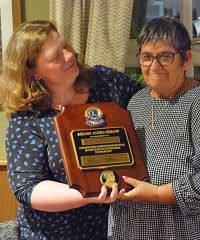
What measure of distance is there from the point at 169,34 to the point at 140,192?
403 millimetres

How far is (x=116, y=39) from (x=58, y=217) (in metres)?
0.94

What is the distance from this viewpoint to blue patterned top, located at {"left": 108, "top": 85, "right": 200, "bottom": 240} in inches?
40.8

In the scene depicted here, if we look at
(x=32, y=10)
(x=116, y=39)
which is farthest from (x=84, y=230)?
(x=32, y=10)

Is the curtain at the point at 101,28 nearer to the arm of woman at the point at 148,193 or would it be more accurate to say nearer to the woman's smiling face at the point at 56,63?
the woman's smiling face at the point at 56,63

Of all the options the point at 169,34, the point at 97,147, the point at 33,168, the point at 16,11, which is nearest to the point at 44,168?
the point at 33,168

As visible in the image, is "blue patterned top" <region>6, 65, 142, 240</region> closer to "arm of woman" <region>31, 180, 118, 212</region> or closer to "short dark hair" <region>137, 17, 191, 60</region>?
"arm of woman" <region>31, 180, 118, 212</region>

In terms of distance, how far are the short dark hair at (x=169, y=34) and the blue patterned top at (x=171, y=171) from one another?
125mm

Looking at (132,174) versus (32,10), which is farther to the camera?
(32,10)

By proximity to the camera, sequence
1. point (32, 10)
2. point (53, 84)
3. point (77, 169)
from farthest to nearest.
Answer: point (32, 10)
point (53, 84)
point (77, 169)

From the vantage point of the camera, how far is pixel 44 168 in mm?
1193

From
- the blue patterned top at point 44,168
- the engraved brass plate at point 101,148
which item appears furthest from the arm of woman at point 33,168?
the engraved brass plate at point 101,148

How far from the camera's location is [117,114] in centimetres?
113

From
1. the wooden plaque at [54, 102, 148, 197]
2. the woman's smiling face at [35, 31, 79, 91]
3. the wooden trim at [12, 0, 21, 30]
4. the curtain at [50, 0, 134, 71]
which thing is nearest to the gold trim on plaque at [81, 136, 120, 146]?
the wooden plaque at [54, 102, 148, 197]

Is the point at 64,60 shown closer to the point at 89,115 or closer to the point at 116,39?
the point at 89,115
